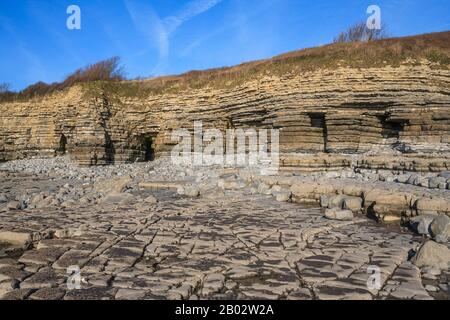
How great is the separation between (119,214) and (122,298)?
479cm

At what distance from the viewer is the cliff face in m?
15.6

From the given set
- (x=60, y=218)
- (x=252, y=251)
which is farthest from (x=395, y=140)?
(x=60, y=218)

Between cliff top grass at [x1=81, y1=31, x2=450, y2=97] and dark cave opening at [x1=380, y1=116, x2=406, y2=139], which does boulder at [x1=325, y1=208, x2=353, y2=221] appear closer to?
dark cave opening at [x1=380, y1=116, x2=406, y2=139]

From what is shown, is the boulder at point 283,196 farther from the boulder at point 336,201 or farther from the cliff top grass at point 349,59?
the cliff top grass at point 349,59

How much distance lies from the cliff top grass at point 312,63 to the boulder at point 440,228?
1278 cm

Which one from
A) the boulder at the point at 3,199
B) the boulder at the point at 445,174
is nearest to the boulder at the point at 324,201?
the boulder at the point at 445,174

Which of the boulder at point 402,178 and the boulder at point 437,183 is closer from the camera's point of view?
the boulder at point 437,183

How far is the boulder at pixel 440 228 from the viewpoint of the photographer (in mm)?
5976

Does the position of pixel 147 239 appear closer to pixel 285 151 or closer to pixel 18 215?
pixel 18 215

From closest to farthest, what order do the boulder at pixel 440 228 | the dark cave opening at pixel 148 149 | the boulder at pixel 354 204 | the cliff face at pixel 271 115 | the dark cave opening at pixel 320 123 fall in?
1. the boulder at pixel 440 228
2. the boulder at pixel 354 204
3. the cliff face at pixel 271 115
4. the dark cave opening at pixel 320 123
5. the dark cave opening at pixel 148 149

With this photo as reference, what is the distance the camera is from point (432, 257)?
16.0 ft

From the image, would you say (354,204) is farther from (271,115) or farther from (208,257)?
(271,115)

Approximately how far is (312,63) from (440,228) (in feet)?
49.3

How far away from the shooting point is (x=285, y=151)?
58.0ft
